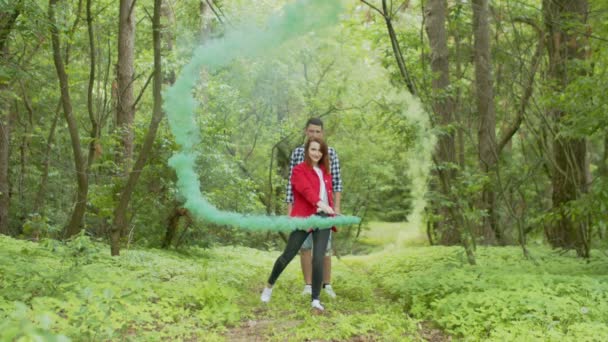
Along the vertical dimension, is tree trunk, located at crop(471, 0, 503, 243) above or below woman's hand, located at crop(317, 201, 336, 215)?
above

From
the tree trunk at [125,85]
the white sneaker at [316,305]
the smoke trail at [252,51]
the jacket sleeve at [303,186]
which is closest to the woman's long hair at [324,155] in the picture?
the jacket sleeve at [303,186]

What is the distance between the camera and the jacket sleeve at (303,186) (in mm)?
5312

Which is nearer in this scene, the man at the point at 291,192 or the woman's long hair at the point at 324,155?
the woman's long hair at the point at 324,155

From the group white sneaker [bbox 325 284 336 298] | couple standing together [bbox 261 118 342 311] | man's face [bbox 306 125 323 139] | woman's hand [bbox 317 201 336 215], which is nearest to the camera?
woman's hand [bbox 317 201 336 215]

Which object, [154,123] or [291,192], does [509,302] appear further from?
[154,123]

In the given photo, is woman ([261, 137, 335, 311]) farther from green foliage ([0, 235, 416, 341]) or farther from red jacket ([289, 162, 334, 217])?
green foliage ([0, 235, 416, 341])

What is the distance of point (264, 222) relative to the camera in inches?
192

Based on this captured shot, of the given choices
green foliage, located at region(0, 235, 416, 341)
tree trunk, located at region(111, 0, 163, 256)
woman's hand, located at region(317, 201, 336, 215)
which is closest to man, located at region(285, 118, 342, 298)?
green foliage, located at region(0, 235, 416, 341)

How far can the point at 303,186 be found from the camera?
5.39 meters

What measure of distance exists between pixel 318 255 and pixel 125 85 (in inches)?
273

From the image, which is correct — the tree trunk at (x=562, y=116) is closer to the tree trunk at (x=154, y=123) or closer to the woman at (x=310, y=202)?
the woman at (x=310, y=202)

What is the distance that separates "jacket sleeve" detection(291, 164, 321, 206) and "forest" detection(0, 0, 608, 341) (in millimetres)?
348

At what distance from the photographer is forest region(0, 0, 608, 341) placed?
15.5ft

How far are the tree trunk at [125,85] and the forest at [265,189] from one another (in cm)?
6
